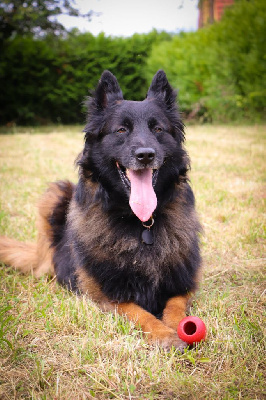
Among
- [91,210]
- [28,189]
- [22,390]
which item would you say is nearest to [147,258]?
[91,210]

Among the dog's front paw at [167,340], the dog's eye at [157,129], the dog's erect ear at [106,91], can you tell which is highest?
the dog's erect ear at [106,91]

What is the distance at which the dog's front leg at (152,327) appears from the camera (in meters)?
2.32

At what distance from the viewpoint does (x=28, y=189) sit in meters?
6.64

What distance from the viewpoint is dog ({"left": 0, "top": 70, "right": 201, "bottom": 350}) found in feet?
9.21

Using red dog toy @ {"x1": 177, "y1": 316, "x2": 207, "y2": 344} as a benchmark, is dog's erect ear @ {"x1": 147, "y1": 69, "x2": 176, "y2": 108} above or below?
above

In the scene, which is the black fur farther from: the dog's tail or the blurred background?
the blurred background

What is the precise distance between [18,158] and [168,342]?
8.05 metres

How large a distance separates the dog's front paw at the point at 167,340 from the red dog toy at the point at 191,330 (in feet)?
0.12

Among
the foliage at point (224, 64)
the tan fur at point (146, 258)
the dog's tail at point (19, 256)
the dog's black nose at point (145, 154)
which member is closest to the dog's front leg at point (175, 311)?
the tan fur at point (146, 258)

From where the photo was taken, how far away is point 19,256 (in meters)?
3.90

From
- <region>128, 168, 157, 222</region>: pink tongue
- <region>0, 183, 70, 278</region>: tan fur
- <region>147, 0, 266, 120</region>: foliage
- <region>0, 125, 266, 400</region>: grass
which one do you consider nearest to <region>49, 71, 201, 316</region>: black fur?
<region>128, 168, 157, 222</region>: pink tongue

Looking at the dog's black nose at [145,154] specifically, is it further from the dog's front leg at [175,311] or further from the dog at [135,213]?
the dog's front leg at [175,311]

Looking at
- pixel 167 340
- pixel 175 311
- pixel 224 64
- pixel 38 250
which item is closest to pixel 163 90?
pixel 175 311

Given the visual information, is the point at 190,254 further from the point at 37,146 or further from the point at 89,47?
the point at 89,47
